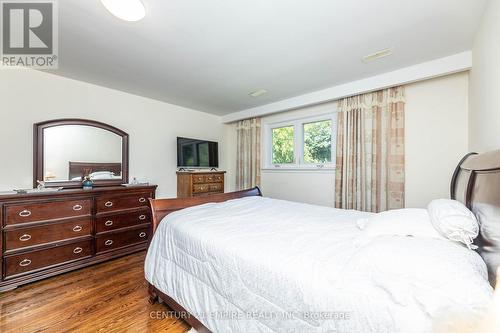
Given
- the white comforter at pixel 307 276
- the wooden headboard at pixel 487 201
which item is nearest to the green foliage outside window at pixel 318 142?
the white comforter at pixel 307 276

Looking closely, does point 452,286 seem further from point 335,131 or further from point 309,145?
point 309,145

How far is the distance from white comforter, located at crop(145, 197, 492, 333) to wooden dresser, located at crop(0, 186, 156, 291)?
1.39 metres

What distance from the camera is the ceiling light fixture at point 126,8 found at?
1390 millimetres

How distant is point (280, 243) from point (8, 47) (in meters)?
3.13

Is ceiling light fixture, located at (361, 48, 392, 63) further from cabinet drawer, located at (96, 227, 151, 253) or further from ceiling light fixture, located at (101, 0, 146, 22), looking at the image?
cabinet drawer, located at (96, 227, 151, 253)

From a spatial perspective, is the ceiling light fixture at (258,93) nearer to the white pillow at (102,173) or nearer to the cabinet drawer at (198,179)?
the cabinet drawer at (198,179)

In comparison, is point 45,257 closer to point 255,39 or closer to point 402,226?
point 255,39

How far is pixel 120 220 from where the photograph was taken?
289 centimetres

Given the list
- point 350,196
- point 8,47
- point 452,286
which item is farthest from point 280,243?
point 8,47

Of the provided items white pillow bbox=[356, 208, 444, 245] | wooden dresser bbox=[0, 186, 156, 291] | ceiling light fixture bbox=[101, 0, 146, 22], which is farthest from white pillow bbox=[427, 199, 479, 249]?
wooden dresser bbox=[0, 186, 156, 291]

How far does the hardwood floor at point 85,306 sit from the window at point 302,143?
9.36 ft

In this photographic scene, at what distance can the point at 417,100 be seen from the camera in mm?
2682

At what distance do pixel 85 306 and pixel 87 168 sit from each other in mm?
1838

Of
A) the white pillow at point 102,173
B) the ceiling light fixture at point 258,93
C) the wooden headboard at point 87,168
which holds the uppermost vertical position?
the ceiling light fixture at point 258,93
